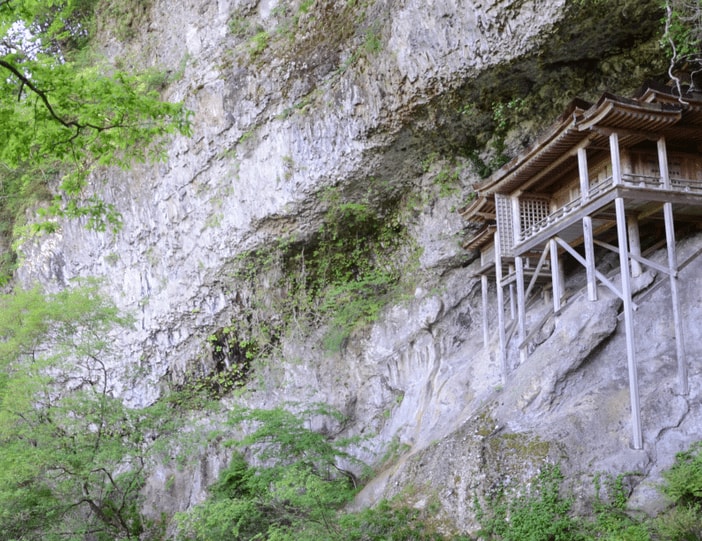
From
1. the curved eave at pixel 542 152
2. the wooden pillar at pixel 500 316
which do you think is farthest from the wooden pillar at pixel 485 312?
the curved eave at pixel 542 152

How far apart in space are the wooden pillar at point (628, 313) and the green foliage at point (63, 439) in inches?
448

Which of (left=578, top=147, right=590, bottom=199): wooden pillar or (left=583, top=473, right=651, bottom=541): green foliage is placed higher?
(left=578, top=147, right=590, bottom=199): wooden pillar

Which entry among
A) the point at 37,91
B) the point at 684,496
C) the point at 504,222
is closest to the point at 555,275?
the point at 504,222

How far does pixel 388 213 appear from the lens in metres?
20.3

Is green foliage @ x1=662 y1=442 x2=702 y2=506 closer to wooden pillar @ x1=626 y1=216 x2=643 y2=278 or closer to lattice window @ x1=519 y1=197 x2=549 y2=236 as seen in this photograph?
wooden pillar @ x1=626 y1=216 x2=643 y2=278

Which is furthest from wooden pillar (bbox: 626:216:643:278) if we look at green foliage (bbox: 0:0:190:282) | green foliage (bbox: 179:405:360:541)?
green foliage (bbox: 0:0:190:282)

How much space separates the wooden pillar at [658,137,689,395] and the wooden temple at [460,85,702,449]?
0.05ft

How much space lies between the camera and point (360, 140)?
18516mm

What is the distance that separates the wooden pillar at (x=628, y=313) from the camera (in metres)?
11.0

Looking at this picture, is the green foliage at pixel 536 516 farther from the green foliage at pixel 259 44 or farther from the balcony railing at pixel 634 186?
the green foliage at pixel 259 44

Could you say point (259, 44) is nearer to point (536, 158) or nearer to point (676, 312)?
point (536, 158)

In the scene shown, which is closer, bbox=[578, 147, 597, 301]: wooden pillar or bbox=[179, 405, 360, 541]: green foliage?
bbox=[179, 405, 360, 541]: green foliage

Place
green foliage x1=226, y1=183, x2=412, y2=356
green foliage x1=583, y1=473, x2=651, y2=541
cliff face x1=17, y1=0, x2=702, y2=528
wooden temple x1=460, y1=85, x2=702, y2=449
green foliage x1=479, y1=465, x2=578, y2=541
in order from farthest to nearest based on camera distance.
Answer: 1. green foliage x1=226, y1=183, x2=412, y2=356
2. cliff face x1=17, y1=0, x2=702, y2=528
3. wooden temple x1=460, y1=85, x2=702, y2=449
4. green foliage x1=479, y1=465, x2=578, y2=541
5. green foliage x1=583, y1=473, x2=651, y2=541

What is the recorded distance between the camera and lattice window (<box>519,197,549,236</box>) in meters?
15.5
